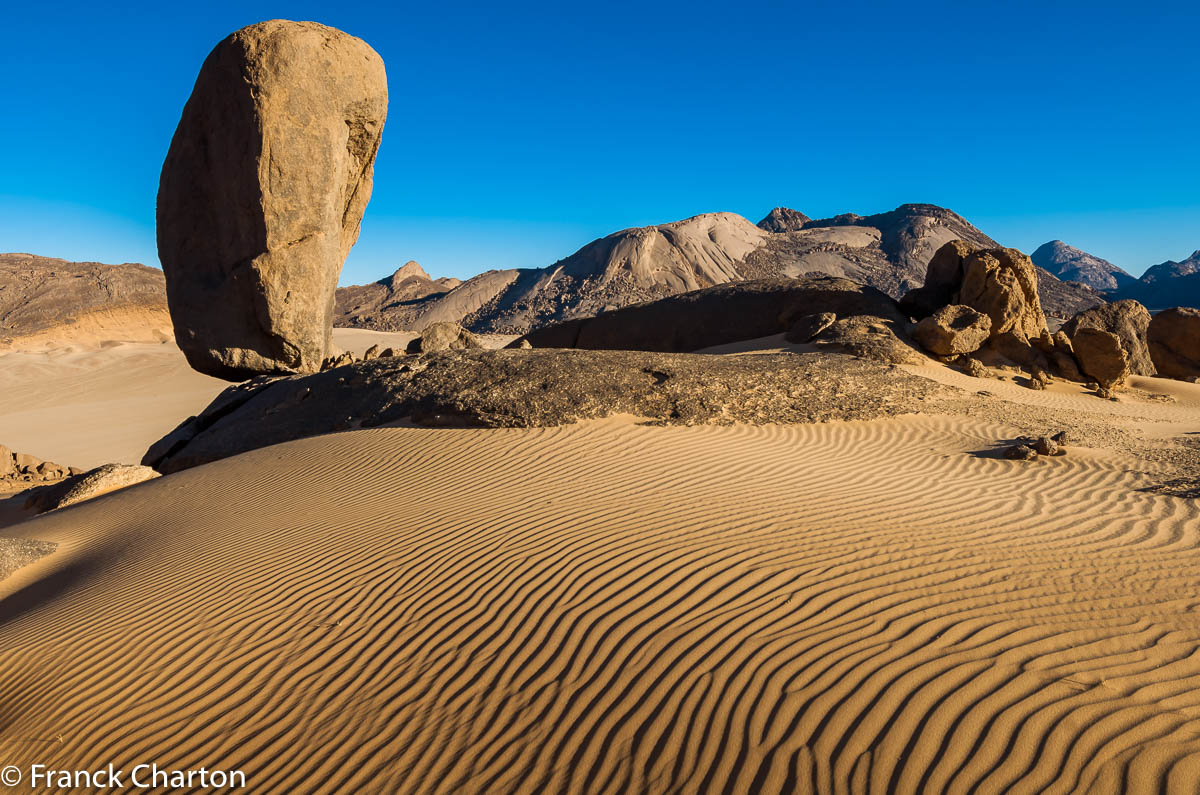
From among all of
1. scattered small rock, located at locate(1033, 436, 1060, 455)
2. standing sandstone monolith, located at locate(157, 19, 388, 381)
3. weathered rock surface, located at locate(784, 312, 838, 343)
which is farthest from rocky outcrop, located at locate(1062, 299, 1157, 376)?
standing sandstone monolith, located at locate(157, 19, 388, 381)

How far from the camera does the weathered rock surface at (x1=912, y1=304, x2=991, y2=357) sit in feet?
48.3

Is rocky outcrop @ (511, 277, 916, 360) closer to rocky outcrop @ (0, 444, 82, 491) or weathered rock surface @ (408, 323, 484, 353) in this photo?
weathered rock surface @ (408, 323, 484, 353)

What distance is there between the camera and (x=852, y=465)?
27.0ft

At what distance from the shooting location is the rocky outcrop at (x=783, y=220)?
7838 centimetres

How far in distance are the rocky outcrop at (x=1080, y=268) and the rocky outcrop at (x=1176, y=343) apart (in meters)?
104

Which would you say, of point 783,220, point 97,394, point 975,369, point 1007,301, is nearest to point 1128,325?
point 1007,301

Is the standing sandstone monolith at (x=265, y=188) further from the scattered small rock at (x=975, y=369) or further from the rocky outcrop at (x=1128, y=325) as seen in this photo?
the rocky outcrop at (x=1128, y=325)

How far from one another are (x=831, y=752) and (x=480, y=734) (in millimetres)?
1565

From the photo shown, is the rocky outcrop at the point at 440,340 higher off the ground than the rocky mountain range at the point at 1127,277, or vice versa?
the rocky mountain range at the point at 1127,277

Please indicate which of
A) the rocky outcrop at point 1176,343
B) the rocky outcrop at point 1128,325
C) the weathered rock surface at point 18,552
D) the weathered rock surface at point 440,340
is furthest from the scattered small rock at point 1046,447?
the rocky outcrop at point 1176,343

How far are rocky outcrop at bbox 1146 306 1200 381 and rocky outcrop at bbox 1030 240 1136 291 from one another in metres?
104

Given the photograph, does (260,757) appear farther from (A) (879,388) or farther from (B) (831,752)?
(A) (879,388)

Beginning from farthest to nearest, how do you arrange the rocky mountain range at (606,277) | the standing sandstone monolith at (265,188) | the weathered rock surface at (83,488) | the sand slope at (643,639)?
the rocky mountain range at (606,277) < the standing sandstone monolith at (265,188) < the weathered rock surface at (83,488) < the sand slope at (643,639)

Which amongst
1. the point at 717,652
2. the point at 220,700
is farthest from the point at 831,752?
the point at 220,700
